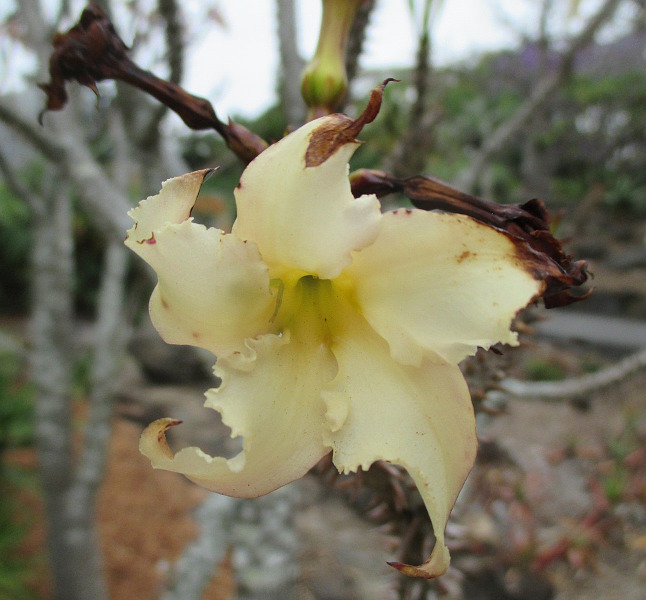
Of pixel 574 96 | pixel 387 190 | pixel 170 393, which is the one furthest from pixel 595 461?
pixel 574 96

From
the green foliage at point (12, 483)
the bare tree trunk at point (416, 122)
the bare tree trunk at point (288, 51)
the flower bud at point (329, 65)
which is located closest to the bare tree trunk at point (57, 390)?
the green foliage at point (12, 483)

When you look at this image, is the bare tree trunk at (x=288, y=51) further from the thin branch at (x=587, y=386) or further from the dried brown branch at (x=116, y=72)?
the thin branch at (x=587, y=386)

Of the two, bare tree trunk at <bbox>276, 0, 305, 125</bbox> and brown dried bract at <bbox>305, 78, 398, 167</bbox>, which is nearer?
brown dried bract at <bbox>305, 78, 398, 167</bbox>

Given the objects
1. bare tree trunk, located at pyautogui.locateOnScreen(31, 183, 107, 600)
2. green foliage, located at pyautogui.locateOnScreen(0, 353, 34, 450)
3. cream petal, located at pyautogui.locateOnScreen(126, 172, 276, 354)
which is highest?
cream petal, located at pyautogui.locateOnScreen(126, 172, 276, 354)

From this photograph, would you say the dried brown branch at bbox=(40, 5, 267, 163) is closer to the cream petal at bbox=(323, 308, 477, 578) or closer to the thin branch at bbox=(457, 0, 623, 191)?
the cream petal at bbox=(323, 308, 477, 578)

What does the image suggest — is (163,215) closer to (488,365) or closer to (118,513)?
(488,365)

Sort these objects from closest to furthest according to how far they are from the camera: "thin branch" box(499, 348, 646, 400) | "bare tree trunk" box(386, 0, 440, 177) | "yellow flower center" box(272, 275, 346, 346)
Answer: "yellow flower center" box(272, 275, 346, 346) → "bare tree trunk" box(386, 0, 440, 177) → "thin branch" box(499, 348, 646, 400)

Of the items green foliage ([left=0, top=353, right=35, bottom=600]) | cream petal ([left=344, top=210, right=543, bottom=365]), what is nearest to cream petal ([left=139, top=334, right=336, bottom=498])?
cream petal ([left=344, top=210, right=543, bottom=365])

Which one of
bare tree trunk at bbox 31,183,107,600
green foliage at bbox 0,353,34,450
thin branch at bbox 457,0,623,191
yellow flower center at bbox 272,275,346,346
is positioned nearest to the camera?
yellow flower center at bbox 272,275,346,346
